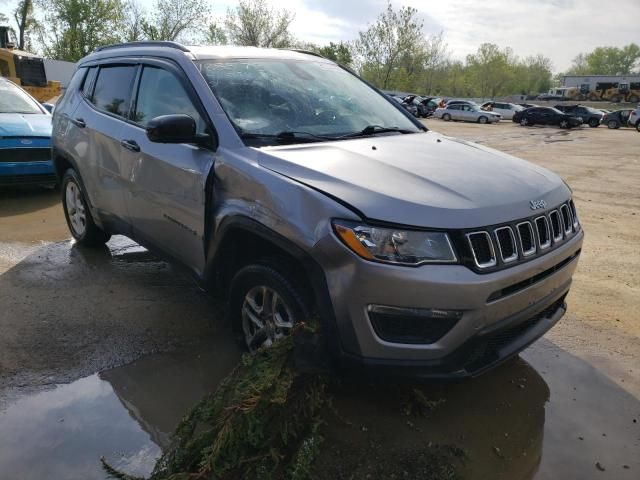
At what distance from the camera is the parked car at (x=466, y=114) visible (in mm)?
36250

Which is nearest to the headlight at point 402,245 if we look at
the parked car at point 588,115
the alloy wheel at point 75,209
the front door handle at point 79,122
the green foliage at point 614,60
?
the front door handle at point 79,122

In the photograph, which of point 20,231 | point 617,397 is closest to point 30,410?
point 617,397

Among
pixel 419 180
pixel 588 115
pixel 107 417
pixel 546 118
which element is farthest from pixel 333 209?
pixel 588 115

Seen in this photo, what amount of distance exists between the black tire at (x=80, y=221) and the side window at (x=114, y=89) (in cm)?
81

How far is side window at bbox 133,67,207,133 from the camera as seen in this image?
11.2 feet

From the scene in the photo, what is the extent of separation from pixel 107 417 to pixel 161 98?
2121 mm

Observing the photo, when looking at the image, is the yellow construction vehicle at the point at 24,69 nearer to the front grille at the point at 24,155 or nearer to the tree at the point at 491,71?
the front grille at the point at 24,155

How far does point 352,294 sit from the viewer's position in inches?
93.3

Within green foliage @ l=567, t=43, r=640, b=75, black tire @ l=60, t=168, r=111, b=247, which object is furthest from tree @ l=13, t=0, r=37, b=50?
green foliage @ l=567, t=43, r=640, b=75

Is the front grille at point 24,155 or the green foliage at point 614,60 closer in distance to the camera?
the front grille at point 24,155

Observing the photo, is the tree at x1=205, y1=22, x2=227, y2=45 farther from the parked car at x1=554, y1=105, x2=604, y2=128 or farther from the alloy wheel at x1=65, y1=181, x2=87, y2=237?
the alloy wheel at x1=65, y1=181, x2=87, y2=237

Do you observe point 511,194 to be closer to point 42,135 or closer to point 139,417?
point 139,417

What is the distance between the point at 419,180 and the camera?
8.69ft

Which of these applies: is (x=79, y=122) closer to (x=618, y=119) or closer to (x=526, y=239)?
(x=526, y=239)
